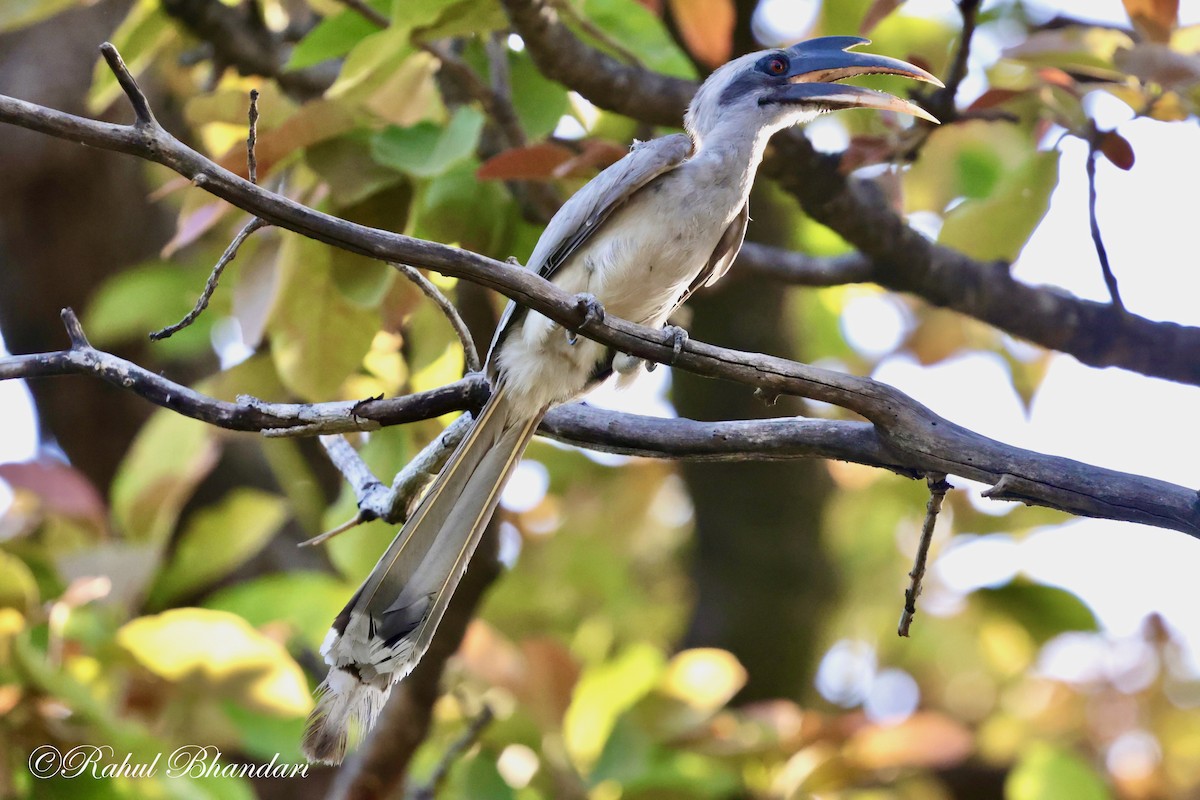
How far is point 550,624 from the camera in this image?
6211mm

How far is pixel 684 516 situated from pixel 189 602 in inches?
144

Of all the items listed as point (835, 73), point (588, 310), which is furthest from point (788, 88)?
point (588, 310)

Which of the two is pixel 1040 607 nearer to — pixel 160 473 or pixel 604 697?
pixel 604 697

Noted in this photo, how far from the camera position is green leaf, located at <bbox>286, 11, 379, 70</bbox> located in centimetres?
344

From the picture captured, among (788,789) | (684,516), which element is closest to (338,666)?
(788,789)

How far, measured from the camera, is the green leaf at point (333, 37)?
11.3 ft

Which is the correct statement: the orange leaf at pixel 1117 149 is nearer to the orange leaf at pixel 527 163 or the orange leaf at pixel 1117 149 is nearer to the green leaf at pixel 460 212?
the orange leaf at pixel 527 163

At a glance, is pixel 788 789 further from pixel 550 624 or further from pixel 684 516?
pixel 684 516

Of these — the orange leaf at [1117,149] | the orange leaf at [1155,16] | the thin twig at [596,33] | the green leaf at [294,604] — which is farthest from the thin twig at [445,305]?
the orange leaf at [1155,16]

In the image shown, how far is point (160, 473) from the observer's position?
13.0 feet

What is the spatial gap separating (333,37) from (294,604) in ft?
6.75

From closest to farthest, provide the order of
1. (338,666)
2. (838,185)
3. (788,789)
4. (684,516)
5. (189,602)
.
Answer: (338,666)
(838,185)
(788,789)
(189,602)
(684,516)

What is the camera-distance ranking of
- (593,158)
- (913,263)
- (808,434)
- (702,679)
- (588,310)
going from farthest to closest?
(702,679)
(913,263)
(593,158)
(808,434)
(588,310)

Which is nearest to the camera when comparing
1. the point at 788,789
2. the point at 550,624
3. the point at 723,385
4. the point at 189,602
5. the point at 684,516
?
the point at 788,789
